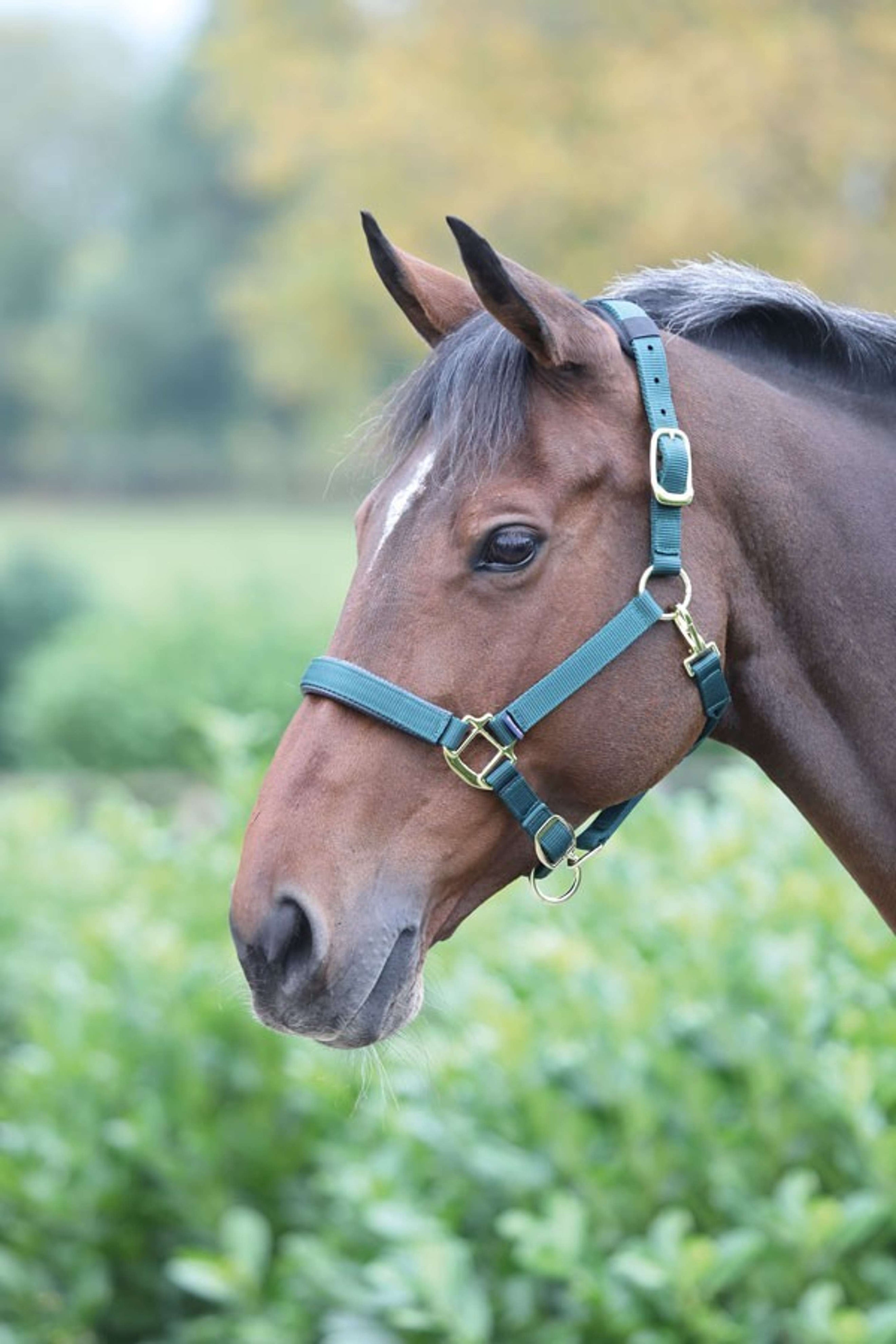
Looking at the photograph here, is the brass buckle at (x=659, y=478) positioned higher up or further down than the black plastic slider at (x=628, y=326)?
further down

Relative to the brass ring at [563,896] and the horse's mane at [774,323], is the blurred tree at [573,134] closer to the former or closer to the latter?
the horse's mane at [774,323]

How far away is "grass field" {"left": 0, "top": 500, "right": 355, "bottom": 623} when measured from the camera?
14680 mm

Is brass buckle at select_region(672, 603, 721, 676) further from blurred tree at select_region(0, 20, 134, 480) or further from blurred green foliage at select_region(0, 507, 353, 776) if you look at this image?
blurred tree at select_region(0, 20, 134, 480)

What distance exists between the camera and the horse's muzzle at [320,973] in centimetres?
209

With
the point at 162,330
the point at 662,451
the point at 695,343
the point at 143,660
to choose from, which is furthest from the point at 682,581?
the point at 162,330

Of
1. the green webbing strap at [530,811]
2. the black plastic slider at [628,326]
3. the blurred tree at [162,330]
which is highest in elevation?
the blurred tree at [162,330]

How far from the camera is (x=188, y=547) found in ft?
99.9

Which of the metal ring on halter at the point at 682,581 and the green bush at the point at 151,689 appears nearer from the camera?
the metal ring on halter at the point at 682,581

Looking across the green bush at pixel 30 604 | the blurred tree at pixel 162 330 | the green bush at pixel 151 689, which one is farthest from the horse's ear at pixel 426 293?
the blurred tree at pixel 162 330

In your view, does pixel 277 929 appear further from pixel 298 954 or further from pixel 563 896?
pixel 563 896

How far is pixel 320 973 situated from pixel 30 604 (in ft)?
43.3

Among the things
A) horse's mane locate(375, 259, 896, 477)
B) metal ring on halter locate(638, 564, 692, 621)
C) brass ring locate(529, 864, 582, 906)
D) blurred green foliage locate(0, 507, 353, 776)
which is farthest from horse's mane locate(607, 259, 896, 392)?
blurred green foliage locate(0, 507, 353, 776)

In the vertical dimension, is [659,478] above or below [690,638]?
above

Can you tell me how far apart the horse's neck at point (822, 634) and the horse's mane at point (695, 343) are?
0.14m
